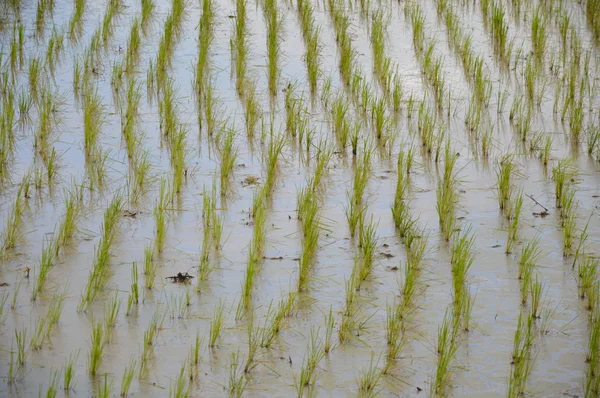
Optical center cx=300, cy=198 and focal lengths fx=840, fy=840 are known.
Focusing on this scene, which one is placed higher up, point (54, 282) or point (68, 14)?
point (68, 14)

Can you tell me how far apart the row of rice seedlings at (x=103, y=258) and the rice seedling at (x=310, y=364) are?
845 mm

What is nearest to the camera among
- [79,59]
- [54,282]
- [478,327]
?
[478,327]

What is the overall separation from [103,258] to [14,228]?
519mm

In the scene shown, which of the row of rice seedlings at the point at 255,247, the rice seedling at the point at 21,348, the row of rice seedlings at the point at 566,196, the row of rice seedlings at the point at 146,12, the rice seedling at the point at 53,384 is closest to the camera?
the rice seedling at the point at 53,384

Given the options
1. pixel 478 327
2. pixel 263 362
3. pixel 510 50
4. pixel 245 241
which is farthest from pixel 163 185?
pixel 510 50

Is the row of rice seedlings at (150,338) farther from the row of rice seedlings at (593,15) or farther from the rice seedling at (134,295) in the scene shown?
the row of rice seedlings at (593,15)

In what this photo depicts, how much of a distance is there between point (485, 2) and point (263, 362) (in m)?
4.91

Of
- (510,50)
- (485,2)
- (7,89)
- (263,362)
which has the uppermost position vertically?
(485,2)

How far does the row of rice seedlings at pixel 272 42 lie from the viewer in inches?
212

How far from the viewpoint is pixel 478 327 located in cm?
300

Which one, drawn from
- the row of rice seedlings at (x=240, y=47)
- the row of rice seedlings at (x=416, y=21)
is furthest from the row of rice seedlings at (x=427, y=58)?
the row of rice seedlings at (x=240, y=47)

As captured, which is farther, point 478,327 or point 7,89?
point 7,89

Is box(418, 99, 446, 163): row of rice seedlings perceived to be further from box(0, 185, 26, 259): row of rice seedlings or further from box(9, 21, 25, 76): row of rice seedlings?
box(9, 21, 25, 76): row of rice seedlings

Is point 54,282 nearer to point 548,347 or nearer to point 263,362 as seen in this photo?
point 263,362
